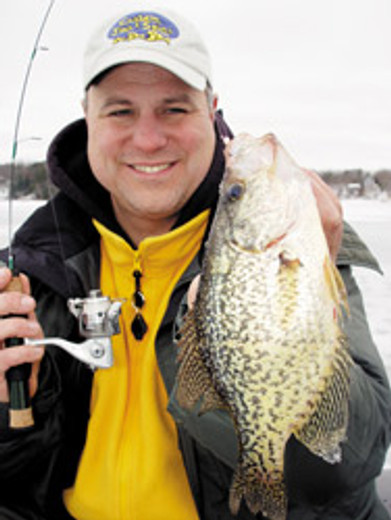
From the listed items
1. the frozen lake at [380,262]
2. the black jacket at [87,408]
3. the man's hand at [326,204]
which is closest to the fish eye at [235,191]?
the man's hand at [326,204]

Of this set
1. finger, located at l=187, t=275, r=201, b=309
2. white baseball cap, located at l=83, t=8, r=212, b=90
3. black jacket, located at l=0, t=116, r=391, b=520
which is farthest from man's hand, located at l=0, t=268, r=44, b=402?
white baseball cap, located at l=83, t=8, r=212, b=90

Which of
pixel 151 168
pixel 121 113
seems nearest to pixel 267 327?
pixel 151 168

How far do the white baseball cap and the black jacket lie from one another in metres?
0.41

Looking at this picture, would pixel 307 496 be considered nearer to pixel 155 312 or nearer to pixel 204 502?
pixel 204 502

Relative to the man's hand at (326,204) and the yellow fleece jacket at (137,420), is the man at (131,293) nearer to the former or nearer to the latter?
the yellow fleece jacket at (137,420)

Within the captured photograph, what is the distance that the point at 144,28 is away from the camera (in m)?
2.24

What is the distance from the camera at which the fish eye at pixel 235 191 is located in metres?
1.62

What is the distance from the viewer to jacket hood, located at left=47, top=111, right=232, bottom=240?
2.45m

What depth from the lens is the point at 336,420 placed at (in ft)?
5.01

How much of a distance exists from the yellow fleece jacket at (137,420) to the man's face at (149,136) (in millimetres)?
188

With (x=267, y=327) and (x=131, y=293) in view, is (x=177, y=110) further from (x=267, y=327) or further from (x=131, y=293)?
(x=267, y=327)

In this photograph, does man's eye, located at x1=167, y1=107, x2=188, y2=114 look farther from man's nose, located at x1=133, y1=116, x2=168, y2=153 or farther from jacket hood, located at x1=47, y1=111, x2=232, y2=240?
jacket hood, located at x1=47, y1=111, x2=232, y2=240

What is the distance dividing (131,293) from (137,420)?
1.83 ft

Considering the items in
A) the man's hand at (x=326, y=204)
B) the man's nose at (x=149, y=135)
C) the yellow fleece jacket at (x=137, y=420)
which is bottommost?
the yellow fleece jacket at (x=137, y=420)
